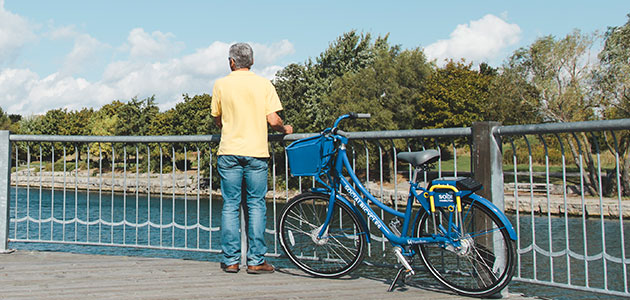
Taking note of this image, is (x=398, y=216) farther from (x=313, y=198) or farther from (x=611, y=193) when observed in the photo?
(x=611, y=193)

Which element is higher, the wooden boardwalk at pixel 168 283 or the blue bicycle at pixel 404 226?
the blue bicycle at pixel 404 226

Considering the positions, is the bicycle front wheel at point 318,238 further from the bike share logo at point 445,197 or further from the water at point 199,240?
the water at point 199,240

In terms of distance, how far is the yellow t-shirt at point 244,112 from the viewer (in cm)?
432

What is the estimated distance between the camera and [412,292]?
3.92m

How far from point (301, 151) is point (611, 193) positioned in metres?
32.7

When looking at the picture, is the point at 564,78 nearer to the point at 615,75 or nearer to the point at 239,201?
the point at 615,75

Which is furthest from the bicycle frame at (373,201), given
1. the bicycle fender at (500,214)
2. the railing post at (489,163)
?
the railing post at (489,163)

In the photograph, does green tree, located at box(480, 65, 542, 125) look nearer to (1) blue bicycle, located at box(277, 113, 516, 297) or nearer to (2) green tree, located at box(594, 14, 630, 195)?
(2) green tree, located at box(594, 14, 630, 195)

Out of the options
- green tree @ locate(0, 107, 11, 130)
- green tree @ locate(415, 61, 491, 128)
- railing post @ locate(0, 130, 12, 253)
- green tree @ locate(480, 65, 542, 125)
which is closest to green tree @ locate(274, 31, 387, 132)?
green tree @ locate(415, 61, 491, 128)

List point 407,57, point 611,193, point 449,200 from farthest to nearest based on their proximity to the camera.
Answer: point 407,57, point 611,193, point 449,200

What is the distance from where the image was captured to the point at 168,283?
4.19m

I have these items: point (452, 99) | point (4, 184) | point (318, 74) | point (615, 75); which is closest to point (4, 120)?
point (318, 74)

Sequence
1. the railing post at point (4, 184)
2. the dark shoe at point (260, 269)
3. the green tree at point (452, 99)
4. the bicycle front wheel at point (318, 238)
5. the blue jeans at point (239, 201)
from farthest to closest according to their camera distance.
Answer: the green tree at point (452, 99)
the railing post at point (4, 184)
the dark shoe at point (260, 269)
the blue jeans at point (239, 201)
the bicycle front wheel at point (318, 238)

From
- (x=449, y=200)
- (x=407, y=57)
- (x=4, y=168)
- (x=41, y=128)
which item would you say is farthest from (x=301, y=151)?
(x=41, y=128)
